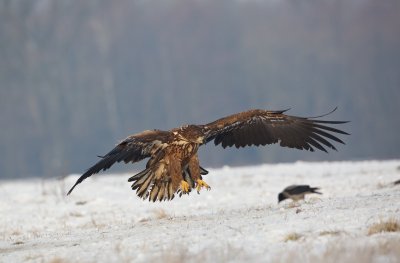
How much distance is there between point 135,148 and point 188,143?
1.03 metres

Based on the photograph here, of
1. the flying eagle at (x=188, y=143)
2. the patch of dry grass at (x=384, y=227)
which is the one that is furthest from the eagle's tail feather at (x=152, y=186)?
the patch of dry grass at (x=384, y=227)

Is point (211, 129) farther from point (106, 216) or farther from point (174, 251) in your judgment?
point (106, 216)

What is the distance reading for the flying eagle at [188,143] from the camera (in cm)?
1141

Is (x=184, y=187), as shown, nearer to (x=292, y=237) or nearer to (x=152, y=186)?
(x=152, y=186)

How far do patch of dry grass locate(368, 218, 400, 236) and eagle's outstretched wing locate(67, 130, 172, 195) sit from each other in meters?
4.36

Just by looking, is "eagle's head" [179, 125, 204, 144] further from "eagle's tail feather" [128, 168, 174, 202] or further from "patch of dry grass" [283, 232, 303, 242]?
"patch of dry grass" [283, 232, 303, 242]

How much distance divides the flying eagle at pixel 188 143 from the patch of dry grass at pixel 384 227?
392cm

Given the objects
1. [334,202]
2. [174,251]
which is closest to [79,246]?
[174,251]

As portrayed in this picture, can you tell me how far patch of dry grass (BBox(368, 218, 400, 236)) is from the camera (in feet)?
26.8

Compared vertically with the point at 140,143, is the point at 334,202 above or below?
below

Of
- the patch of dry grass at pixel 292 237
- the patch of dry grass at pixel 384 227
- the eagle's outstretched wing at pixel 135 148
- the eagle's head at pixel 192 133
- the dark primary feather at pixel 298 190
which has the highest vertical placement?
the eagle's head at pixel 192 133

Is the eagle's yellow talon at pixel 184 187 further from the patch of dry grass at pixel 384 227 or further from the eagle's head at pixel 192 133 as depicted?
the patch of dry grass at pixel 384 227

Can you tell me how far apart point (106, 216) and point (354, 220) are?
1090cm

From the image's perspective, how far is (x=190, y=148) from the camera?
39.5 feet
